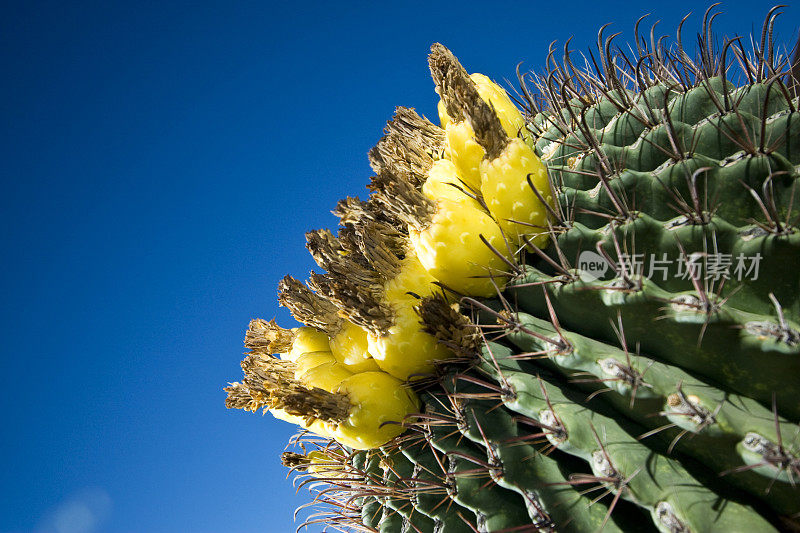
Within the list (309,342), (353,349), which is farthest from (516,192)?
(309,342)

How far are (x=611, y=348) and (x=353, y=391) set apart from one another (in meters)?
0.92

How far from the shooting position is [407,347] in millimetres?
2062

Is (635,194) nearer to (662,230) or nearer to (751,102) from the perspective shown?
(662,230)

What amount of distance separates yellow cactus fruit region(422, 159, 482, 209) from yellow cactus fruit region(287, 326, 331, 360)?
2.73ft

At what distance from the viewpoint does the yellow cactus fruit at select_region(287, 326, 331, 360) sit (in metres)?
Answer: 2.62

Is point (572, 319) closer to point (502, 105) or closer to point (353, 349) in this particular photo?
point (353, 349)

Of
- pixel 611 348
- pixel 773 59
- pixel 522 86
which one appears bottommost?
pixel 611 348

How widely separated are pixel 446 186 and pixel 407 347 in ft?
2.17

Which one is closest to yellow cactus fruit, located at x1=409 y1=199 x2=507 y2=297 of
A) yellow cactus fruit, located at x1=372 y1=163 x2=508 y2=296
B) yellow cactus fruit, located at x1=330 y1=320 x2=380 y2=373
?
yellow cactus fruit, located at x1=372 y1=163 x2=508 y2=296

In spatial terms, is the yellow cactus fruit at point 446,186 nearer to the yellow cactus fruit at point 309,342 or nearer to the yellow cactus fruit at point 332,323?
the yellow cactus fruit at point 332,323

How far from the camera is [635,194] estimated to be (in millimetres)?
1952

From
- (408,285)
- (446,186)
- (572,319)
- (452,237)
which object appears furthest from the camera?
(446,186)

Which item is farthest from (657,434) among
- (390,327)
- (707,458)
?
(390,327)

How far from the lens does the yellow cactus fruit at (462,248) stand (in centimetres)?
202
